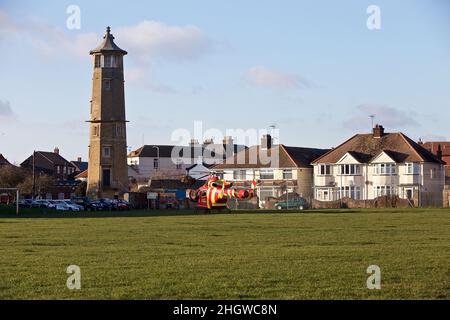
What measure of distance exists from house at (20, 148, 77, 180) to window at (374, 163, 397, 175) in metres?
67.7

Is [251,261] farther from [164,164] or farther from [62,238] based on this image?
[164,164]

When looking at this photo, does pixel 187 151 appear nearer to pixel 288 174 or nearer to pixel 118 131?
pixel 288 174

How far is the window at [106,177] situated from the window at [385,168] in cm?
3066

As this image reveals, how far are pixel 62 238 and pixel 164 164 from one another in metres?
119

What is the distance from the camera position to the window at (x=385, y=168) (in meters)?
105

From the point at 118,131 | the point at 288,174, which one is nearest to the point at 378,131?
the point at 288,174

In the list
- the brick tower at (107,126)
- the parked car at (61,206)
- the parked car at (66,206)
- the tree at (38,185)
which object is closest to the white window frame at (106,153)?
the brick tower at (107,126)

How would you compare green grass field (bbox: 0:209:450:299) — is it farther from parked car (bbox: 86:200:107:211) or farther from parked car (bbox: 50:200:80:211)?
parked car (bbox: 86:200:107:211)

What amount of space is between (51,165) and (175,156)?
81.7ft

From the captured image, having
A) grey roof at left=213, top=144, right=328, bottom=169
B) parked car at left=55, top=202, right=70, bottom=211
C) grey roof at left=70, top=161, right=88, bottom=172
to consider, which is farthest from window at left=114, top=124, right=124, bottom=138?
grey roof at left=70, top=161, right=88, bottom=172

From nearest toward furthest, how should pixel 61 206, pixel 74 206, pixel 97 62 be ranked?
pixel 61 206
pixel 74 206
pixel 97 62

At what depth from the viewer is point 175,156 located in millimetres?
154250

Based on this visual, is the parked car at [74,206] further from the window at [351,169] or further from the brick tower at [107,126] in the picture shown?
A: the window at [351,169]

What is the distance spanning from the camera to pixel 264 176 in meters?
117
